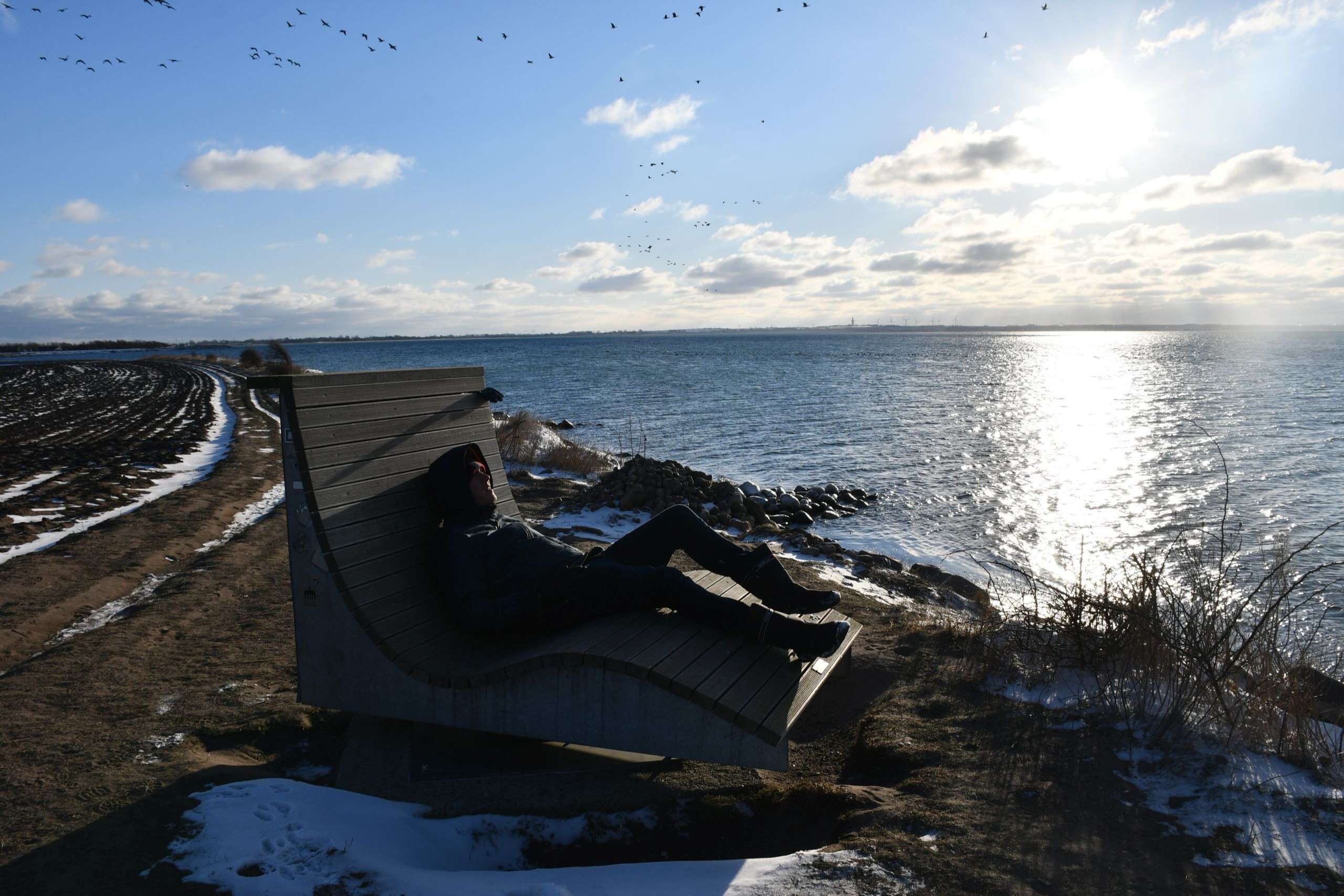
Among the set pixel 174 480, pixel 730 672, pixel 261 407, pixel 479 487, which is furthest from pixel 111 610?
pixel 261 407

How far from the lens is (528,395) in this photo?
41.1m

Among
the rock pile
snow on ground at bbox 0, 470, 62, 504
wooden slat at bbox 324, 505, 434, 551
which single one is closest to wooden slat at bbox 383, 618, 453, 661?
wooden slat at bbox 324, 505, 434, 551

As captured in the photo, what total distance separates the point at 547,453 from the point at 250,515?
261 inches

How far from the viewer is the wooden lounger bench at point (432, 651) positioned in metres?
3.53

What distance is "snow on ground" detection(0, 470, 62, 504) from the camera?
9.81 m

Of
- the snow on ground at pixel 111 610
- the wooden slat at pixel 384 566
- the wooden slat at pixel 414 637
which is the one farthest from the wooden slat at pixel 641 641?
the snow on ground at pixel 111 610

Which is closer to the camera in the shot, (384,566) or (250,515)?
(384,566)

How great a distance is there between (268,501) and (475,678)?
7.84m

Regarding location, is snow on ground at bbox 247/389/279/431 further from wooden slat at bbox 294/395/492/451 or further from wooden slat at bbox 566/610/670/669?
wooden slat at bbox 566/610/670/669

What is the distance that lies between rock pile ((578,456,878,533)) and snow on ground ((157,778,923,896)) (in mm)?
6780

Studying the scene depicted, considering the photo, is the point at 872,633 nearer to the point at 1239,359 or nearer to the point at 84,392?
the point at 84,392

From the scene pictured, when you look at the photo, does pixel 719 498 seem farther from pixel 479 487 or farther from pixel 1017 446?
pixel 1017 446

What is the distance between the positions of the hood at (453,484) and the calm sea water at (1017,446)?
4.57m

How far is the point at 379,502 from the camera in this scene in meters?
4.26
